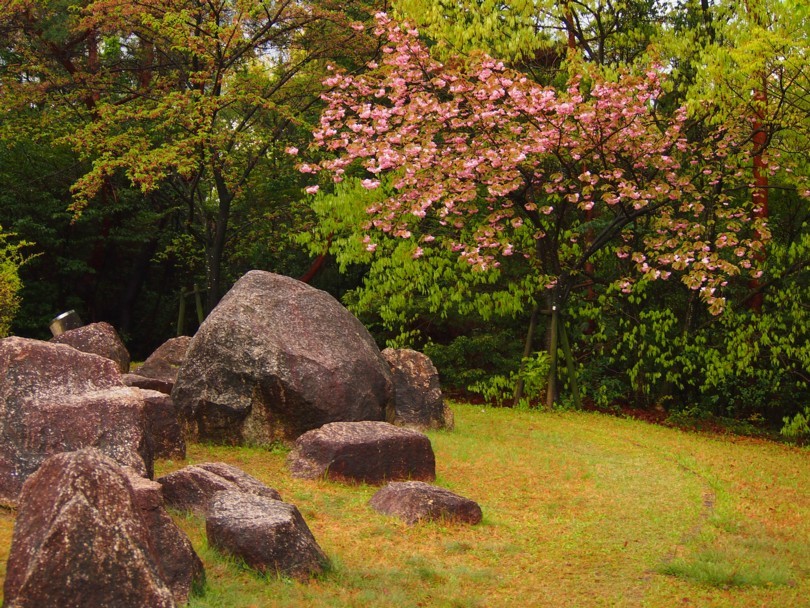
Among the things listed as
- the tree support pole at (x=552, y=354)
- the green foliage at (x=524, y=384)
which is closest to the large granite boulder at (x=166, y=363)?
the green foliage at (x=524, y=384)

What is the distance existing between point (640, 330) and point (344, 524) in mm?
12622

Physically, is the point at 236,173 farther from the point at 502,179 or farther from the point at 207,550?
the point at 207,550

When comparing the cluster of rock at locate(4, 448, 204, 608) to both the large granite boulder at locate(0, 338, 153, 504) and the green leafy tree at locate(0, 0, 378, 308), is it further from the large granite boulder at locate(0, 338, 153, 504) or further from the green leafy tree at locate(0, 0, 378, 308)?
the green leafy tree at locate(0, 0, 378, 308)

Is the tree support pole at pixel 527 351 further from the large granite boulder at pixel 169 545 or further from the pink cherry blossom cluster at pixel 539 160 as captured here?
the large granite boulder at pixel 169 545

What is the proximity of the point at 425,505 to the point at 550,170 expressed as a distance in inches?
489

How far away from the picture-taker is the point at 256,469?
38.9 ft

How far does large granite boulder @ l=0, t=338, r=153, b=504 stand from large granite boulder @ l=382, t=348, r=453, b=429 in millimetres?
6747

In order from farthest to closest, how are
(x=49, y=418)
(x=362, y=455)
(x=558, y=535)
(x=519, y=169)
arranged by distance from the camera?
(x=519, y=169) < (x=362, y=455) < (x=558, y=535) < (x=49, y=418)

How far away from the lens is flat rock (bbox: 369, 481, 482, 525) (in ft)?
32.4

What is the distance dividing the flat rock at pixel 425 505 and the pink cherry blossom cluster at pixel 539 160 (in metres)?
8.78

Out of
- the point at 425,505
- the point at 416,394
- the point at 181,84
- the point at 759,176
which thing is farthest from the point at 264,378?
the point at 181,84

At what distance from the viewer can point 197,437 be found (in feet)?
43.1

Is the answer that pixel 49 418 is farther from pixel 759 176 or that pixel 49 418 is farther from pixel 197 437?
pixel 759 176

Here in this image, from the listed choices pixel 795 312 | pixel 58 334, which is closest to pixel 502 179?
pixel 795 312
